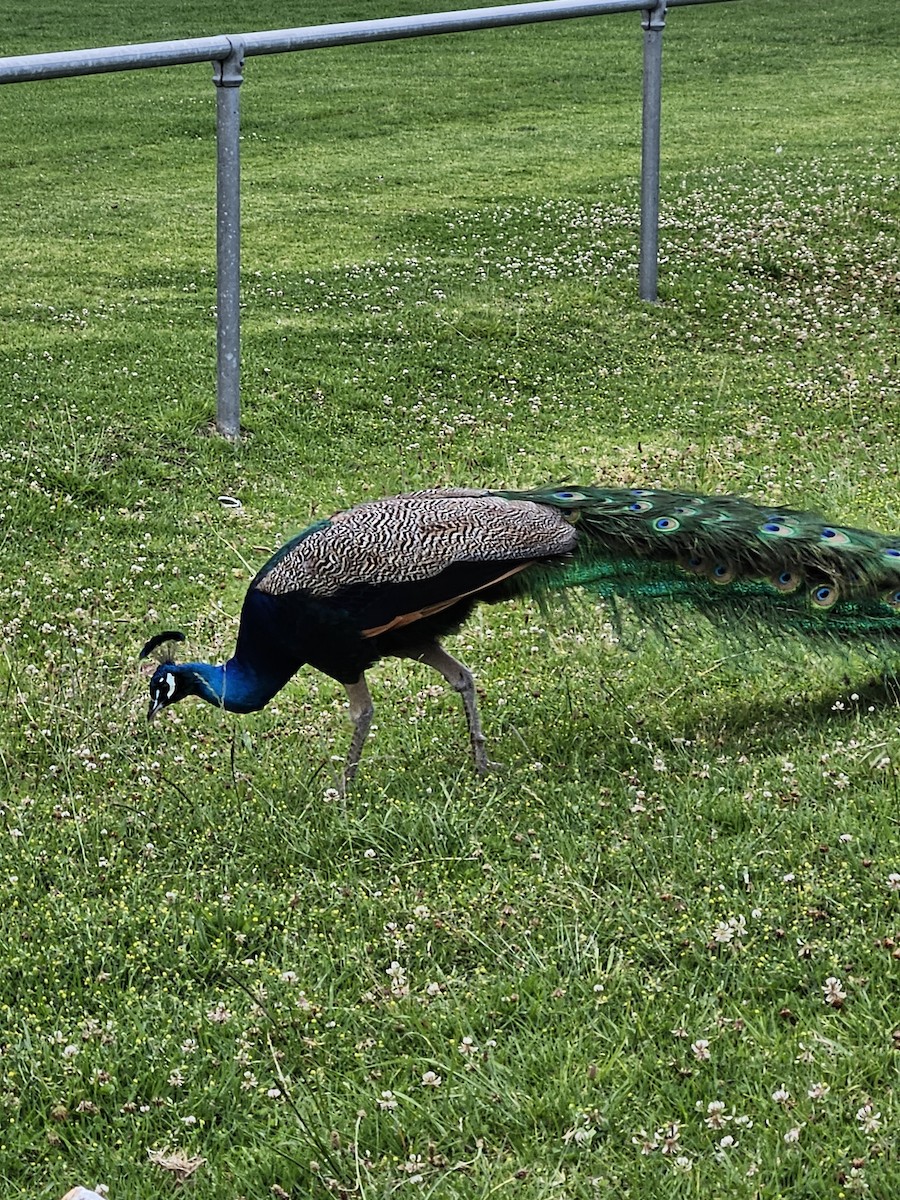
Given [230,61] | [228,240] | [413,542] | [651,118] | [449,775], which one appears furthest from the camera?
[651,118]

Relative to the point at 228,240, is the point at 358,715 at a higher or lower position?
lower

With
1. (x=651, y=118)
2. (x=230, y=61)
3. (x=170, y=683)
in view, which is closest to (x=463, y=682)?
(x=170, y=683)

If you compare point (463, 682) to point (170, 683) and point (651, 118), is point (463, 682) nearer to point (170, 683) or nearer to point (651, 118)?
point (170, 683)

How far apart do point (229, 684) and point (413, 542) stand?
67 centimetres

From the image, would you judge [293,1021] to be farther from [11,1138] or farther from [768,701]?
[768,701]

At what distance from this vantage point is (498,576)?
436 cm

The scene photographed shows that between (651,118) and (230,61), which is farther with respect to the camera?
(651,118)

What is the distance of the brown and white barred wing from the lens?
13.8ft

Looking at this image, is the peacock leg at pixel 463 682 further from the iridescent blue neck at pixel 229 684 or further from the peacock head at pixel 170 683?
the peacock head at pixel 170 683

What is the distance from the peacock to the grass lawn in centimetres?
16

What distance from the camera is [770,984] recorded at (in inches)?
129

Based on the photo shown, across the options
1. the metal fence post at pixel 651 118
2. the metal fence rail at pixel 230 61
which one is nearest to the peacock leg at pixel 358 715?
the metal fence rail at pixel 230 61

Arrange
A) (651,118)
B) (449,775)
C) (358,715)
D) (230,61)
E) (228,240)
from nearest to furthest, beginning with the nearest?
(449,775), (358,715), (230,61), (228,240), (651,118)

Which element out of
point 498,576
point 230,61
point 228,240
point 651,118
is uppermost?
point 230,61
